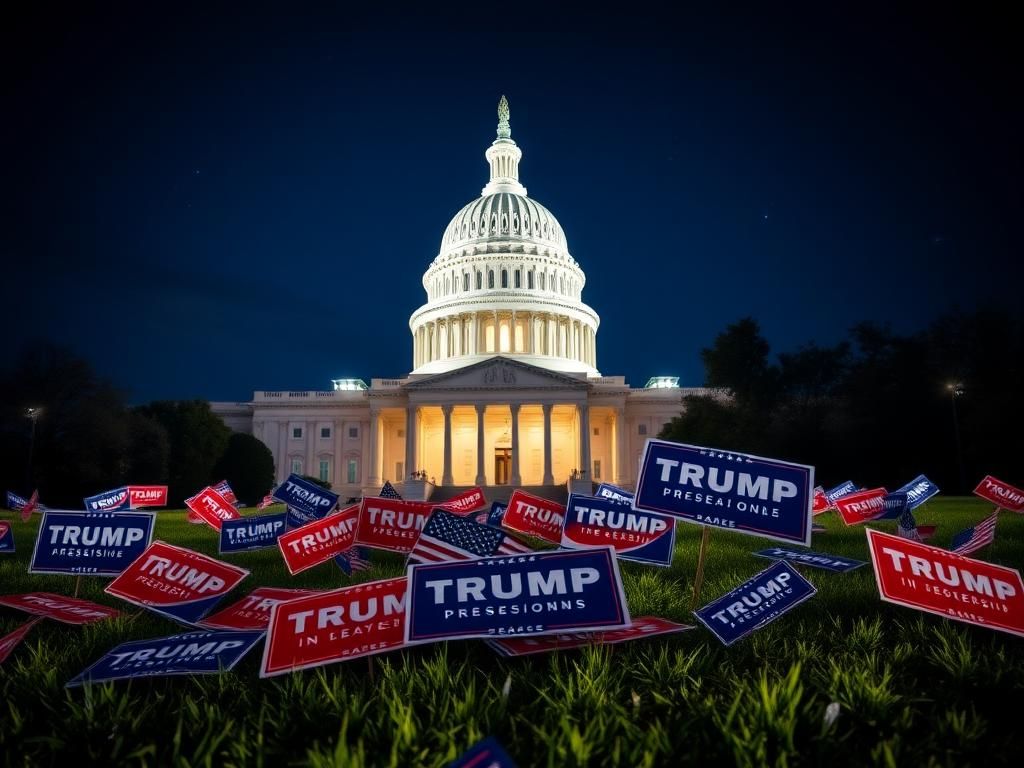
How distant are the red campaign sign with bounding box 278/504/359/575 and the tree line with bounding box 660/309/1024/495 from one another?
3290 cm

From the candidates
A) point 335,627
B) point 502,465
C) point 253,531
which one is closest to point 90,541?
point 253,531

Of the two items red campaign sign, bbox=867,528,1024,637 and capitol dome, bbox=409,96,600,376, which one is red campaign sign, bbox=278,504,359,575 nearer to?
red campaign sign, bbox=867,528,1024,637

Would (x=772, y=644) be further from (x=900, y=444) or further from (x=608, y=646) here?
(x=900, y=444)

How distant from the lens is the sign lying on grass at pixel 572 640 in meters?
4.16

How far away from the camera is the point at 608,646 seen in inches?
165

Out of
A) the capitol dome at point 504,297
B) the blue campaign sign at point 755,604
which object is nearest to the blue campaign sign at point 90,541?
the blue campaign sign at point 755,604

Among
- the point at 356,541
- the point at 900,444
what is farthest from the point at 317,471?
the point at 356,541

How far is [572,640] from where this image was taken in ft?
14.7

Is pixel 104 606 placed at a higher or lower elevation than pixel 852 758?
lower

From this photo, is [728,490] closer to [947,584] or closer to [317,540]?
[947,584]

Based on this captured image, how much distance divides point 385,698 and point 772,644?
289cm

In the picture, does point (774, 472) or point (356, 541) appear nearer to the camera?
point (774, 472)

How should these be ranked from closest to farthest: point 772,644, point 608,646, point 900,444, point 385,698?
1. point 385,698
2. point 608,646
3. point 772,644
4. point 900,444

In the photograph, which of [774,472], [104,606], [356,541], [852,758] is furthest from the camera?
[356,541]
